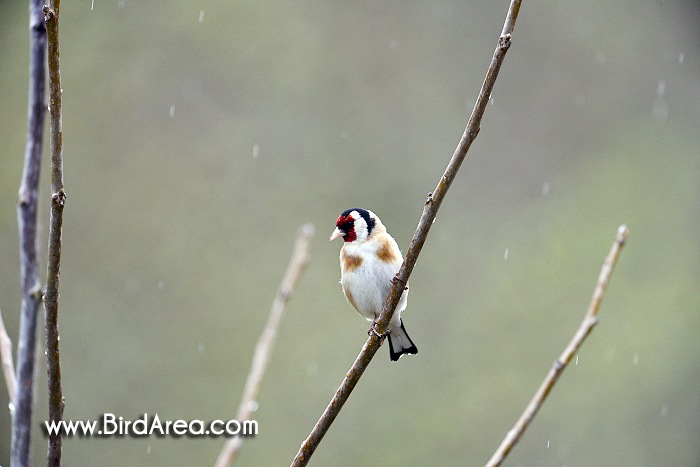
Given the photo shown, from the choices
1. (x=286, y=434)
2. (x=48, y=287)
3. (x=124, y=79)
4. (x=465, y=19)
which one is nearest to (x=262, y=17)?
(x=124, y=79)

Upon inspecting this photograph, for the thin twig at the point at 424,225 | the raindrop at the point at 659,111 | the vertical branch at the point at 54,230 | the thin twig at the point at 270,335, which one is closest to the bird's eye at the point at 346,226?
the thin twig at the point at 270,335

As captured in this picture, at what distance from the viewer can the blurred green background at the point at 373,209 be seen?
741 cm

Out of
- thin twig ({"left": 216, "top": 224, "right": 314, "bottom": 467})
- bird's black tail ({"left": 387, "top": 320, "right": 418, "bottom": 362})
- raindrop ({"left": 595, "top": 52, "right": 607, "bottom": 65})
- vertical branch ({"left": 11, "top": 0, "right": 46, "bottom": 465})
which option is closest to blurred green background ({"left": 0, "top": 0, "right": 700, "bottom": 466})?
raindrop ({"left": 595, "top": 52, "right": 607, "bottom": 65})

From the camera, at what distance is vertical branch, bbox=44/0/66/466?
103 centimetres

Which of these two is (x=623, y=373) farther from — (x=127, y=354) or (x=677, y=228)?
(x=127, y=354)

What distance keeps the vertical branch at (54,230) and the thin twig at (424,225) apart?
358mm

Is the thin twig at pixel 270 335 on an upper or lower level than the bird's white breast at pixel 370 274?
upper

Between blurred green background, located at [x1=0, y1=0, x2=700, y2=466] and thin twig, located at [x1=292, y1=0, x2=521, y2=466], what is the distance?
5.76 meters

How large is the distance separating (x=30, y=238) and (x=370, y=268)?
1420 mm

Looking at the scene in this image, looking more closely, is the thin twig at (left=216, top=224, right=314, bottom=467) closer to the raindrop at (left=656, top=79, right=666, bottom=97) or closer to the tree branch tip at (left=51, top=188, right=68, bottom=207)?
the tree branch tip at (left=51, top=188, right=68, bottom=207)

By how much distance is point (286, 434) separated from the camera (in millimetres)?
7246

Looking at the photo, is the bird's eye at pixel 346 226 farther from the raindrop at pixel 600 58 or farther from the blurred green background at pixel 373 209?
the raindrop at pixel 600 58

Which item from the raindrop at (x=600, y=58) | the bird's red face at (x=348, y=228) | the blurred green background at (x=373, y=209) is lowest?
the blurred green background at (x=373, y=209)

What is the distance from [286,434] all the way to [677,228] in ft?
14.5
